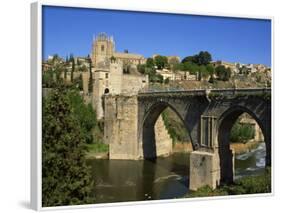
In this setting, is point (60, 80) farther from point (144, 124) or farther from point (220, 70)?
point (144, 124)

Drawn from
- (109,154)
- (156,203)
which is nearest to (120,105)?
(109,154)

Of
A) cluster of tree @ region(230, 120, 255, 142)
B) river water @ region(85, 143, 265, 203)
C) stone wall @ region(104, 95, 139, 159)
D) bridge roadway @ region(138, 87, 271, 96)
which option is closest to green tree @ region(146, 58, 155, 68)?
stone wall @ region(104, 95, 139, 159)

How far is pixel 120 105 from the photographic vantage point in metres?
10.6

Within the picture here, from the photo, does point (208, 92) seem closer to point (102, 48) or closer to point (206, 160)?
point (206, 160)

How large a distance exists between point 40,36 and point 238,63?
3.84 meters

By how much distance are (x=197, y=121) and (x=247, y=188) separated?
10.6ft

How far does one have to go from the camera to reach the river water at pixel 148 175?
850 centimetres

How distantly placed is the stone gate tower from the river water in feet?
5.62

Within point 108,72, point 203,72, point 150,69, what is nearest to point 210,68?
point 203,72

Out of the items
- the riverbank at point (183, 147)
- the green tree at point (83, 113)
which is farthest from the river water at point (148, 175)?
the green tree at point (83, 113)

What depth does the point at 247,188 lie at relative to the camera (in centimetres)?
919

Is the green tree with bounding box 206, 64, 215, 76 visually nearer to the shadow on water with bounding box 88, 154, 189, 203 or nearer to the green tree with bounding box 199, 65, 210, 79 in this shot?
the green tree with bounding box 199, 65, 210, 79

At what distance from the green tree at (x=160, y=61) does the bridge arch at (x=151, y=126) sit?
2.14m

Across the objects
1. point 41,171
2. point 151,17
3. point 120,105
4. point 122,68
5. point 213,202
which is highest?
point 151,17
